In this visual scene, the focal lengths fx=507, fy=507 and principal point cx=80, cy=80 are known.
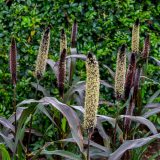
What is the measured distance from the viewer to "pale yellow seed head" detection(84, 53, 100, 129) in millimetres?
2666

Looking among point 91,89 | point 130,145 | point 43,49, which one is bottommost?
point 130,145

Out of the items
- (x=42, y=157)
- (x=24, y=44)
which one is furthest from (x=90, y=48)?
(x=42, y=157)

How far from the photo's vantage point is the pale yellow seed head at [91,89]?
2666 millimetres

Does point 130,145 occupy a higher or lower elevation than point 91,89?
lower

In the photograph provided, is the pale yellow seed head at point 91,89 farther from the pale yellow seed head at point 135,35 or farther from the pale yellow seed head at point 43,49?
the pale yellow seed head at point 135,35

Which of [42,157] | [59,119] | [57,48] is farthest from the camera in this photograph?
[57,48]

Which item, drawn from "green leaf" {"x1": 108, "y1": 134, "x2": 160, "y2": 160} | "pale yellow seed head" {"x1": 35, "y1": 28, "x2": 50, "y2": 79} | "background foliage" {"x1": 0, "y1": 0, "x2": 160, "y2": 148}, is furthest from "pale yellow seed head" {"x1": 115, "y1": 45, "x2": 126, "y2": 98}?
"background foliage" {"x1": 0, "y1": 0, "x2": 160, "y2": 148}

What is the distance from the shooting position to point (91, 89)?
8.89ft

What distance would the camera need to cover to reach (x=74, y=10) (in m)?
5.54

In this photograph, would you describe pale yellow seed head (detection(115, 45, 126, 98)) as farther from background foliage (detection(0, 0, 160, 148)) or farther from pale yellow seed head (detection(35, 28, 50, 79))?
background foliage (detection(0, 0, 160, 148))

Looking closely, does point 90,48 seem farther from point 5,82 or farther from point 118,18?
point 5,82

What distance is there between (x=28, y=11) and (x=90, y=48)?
0.81 metres

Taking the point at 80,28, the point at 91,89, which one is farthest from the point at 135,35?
the point at 80,28

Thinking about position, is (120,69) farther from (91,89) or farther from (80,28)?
(80,28)
